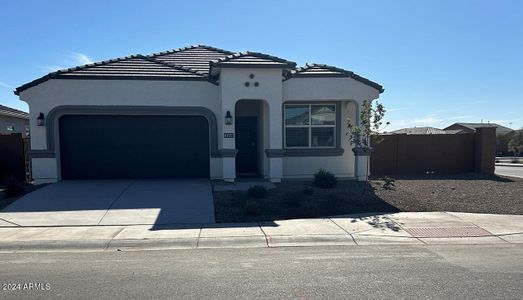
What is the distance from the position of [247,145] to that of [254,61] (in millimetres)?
3835

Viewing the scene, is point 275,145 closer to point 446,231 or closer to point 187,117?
point 187,117

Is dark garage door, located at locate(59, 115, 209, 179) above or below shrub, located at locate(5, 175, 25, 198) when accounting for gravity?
above

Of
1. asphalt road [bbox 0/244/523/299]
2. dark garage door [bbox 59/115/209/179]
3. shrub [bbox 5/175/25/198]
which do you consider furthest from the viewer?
dark garage door [bbox 59/115/209/179]

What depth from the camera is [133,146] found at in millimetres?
12688

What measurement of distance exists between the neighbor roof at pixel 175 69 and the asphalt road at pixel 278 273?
728 cm

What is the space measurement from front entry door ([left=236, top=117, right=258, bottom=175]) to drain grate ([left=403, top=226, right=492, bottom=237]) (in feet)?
26.1

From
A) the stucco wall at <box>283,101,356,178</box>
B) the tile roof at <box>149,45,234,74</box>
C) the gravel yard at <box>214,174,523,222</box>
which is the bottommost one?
the gravel yard at <box>214,174,523,222</box>

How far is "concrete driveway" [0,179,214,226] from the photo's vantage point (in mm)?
7973

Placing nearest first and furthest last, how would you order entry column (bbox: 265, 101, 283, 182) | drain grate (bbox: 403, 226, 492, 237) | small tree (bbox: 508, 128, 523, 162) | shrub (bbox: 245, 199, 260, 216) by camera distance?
drain grate (bbox: 403, 226, 492, 237) < shrub (bbox: 245, 199, 260, 216) < entry column (bbox: 265, 101, 283, 182) < small tree (bbox: 508, 128, 523, 162)

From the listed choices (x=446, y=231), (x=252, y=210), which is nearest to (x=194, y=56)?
(x=252, y=210)

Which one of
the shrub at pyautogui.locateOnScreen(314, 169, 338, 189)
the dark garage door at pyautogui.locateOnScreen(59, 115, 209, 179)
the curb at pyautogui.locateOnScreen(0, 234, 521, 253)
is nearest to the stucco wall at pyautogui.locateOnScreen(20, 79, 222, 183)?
the dark garage door at pyautogui.locateOnScreen(59, 115, 209, 179)

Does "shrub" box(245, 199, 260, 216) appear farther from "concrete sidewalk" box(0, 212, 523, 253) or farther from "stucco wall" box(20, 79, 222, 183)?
"stucco wall" box(20, 79, 222, 183)

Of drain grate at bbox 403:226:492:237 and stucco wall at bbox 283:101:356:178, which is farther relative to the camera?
stucco wall at bbox 283:101:356:178

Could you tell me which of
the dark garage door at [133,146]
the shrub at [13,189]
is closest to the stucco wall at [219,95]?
the dark garage door at [133,146]
